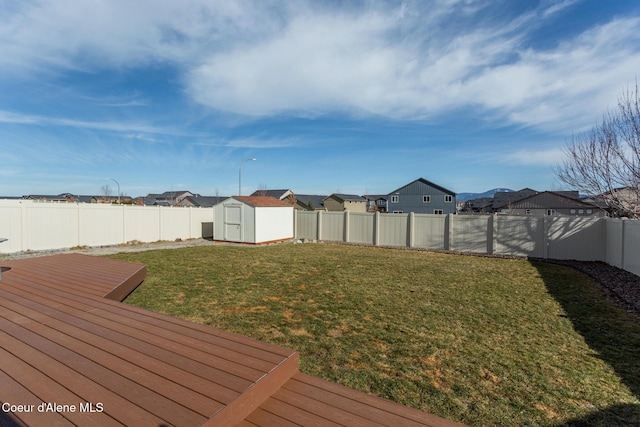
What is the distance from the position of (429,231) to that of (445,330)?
359 inches

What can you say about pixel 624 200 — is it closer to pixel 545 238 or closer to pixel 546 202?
pixel 545 238

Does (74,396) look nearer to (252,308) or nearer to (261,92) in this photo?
(252,308)

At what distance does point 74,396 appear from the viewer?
1.74 metres

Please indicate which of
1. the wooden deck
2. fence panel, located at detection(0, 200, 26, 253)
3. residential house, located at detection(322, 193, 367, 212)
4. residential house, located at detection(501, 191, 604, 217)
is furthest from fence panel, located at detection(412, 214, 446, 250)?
residential house, located at detection(322, 193, 367, 212)

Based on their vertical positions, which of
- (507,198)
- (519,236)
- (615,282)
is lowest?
(615,282)

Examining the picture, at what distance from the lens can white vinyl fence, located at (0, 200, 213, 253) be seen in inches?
397

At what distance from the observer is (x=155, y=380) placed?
1.91 metres

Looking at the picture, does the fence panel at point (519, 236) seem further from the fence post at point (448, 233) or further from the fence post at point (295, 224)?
the fence post at point (295, 224)

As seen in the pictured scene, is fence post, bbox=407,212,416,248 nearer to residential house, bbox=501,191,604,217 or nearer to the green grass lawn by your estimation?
the green grass lawn

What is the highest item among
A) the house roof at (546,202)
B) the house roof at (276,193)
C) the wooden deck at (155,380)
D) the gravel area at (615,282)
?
the house roof at (276,193)

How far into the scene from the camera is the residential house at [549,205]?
35.0 m

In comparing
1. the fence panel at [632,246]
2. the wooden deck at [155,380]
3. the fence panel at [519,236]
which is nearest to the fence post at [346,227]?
the fence panel at [519,236]

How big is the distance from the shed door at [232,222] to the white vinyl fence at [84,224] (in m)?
2.49

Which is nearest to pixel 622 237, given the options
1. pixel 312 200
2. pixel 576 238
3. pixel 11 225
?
pixel 576 238
